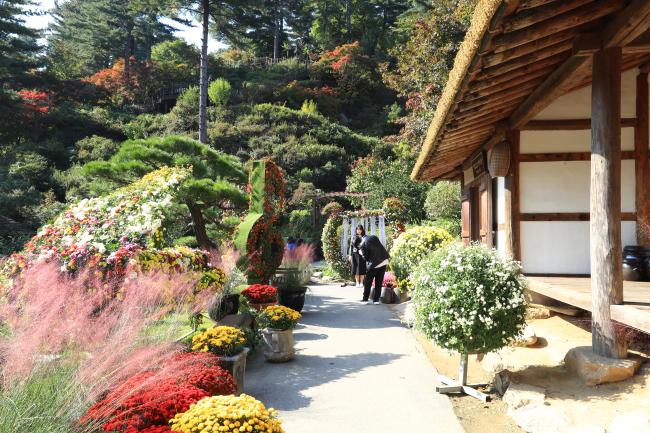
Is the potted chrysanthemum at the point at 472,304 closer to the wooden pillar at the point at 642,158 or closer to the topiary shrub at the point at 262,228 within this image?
the wooden pillar at the point at 642,158

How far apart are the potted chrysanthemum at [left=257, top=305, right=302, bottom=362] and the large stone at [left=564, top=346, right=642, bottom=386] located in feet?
9.73

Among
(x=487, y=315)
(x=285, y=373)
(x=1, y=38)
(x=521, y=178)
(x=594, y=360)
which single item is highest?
(x=1, y=38)

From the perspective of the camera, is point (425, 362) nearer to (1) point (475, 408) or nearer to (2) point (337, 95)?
(1) point (475, 408)

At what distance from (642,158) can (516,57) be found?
2.72 meters

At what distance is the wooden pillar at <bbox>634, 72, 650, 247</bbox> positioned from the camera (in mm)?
5672

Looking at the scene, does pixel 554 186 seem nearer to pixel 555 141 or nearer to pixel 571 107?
pixel 555 141

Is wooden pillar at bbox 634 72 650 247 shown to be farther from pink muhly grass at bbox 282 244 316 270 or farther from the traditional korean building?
pink muhly grass at bbox 282 244 316 270

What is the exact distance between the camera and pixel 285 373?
526 centimetres

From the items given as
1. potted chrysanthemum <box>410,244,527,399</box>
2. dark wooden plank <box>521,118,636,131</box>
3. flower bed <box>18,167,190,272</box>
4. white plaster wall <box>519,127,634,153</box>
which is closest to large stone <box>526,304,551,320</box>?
potted chrysanthemum <box>410,244,527,399</box>

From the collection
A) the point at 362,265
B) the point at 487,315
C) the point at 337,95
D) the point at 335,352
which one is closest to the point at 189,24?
the point at 337,95

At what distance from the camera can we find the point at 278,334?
5680mm

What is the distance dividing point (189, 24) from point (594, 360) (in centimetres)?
2355

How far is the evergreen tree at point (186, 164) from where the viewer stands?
917cm

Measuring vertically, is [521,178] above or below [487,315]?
above
